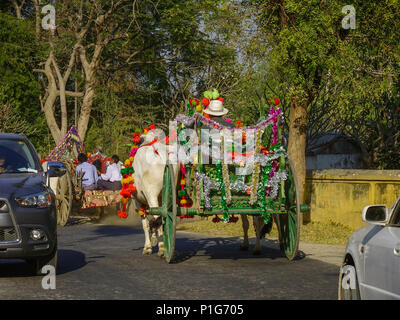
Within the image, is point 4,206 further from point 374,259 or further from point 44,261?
point 374,259

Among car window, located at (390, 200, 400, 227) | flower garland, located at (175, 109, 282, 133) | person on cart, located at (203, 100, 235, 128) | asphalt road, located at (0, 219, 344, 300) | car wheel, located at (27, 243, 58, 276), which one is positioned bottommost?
asphalt road, located at (0, 219, 344, 300)

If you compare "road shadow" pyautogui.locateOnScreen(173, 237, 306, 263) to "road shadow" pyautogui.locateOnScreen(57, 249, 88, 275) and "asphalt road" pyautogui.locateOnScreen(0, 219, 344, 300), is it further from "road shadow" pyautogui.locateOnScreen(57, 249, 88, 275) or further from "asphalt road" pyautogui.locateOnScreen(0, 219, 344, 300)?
"road shadow" pyautogui.locateOnScreen(57, 249, 88, 275)

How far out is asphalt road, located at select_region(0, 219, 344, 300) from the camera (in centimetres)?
912

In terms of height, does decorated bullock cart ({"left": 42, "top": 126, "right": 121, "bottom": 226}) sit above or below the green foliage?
below

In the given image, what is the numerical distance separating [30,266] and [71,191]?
8.92 meters

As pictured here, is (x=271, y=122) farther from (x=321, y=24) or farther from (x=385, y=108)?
(x=385, y=108)

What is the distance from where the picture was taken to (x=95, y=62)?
3500 centimetres

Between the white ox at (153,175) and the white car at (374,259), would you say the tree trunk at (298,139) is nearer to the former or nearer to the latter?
the white ox at (153,175)

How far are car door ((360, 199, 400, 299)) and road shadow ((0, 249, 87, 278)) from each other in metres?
5.55

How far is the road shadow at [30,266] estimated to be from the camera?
10898 mm

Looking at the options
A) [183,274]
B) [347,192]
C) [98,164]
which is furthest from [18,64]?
[183,274]

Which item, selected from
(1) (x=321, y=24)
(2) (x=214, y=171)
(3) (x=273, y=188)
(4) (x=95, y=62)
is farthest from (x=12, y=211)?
(4) (x=95, y=62)

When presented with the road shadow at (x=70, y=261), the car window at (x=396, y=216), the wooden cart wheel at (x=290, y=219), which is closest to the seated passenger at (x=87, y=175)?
the road shadow at (x=70, y=261)

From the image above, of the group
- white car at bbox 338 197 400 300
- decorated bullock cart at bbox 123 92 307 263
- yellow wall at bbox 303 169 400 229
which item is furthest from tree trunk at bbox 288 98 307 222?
white car at bbox 338 197 400 300
